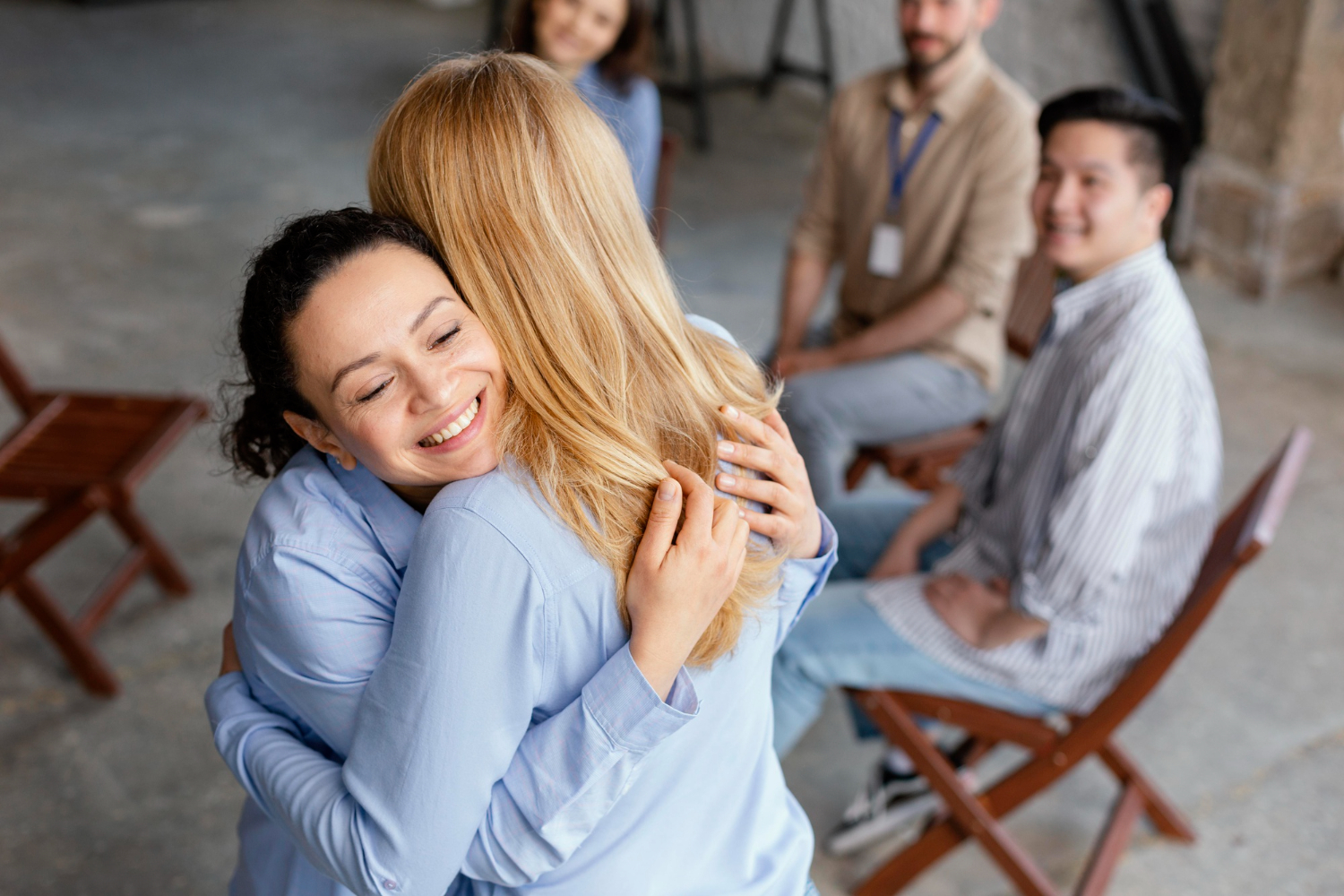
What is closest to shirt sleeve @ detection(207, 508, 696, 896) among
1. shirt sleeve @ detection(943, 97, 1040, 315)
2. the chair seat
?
the chair seat

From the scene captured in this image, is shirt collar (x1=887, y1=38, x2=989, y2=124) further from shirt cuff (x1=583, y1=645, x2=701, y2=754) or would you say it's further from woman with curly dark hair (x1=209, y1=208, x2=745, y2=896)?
shirt cuff (x1=583, y1=645, x2=701, y2=754)

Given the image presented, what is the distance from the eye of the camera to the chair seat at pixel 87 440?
8.61ft

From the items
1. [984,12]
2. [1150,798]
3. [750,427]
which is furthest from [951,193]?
[750,427]

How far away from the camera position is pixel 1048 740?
78.5 inches

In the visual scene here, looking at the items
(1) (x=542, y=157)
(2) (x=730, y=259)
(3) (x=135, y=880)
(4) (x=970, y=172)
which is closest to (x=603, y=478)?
(1) (x=542, y=157)

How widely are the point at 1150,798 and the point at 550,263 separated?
1.91m

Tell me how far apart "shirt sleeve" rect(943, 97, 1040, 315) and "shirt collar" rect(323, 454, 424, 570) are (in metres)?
1.99

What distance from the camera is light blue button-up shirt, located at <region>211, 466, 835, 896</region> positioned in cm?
103

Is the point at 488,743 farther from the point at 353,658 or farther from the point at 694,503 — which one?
the point at 694,503

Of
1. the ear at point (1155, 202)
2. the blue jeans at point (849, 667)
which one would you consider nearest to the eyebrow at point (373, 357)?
the blue jeans at point (849, 667)

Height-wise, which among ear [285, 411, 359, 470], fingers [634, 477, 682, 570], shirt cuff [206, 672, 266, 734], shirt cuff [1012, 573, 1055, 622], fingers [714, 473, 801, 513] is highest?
ear [285, 411, 359, 470]

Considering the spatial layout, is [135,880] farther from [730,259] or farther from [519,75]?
[730,259]

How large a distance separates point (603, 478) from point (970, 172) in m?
2.07

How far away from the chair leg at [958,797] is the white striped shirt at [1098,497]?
0.16 m
